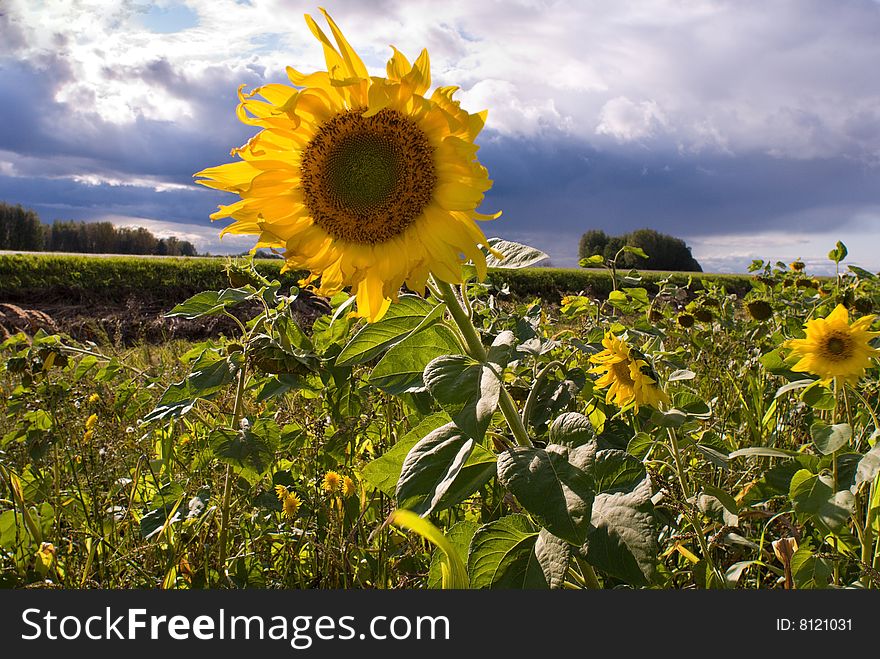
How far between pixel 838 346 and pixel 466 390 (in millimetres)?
1394

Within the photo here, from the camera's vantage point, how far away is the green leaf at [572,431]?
1.00m

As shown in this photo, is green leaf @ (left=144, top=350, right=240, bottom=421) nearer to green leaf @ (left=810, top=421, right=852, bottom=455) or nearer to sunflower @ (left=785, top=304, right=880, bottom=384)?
green leaf @ (left=810, top=421, right=852, bottom=455)

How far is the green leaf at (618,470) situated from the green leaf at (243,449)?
2.70 feet

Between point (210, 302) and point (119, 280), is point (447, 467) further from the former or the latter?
point (119, 280)

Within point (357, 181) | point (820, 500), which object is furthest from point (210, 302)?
point (820, 500)

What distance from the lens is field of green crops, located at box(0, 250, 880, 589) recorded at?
3.23 feet

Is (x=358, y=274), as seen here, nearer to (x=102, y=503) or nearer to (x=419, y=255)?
(x=419, y=255)

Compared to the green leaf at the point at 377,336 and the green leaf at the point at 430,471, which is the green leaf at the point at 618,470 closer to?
the green leaf at the point at 430,471

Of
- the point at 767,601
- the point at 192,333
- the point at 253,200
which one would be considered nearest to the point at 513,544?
the point at 767,601

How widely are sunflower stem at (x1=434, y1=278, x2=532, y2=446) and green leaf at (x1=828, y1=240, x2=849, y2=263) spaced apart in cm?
236

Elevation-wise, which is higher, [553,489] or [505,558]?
[553,489]

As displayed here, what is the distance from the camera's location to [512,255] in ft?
3.48

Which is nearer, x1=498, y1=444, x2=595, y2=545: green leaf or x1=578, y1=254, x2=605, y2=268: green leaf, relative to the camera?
x1=498, y1=444, x2=595, y2=545: green leaf

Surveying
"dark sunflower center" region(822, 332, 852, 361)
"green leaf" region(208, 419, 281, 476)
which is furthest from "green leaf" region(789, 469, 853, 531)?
"green leaf" region(208, 419, 281, 476)
